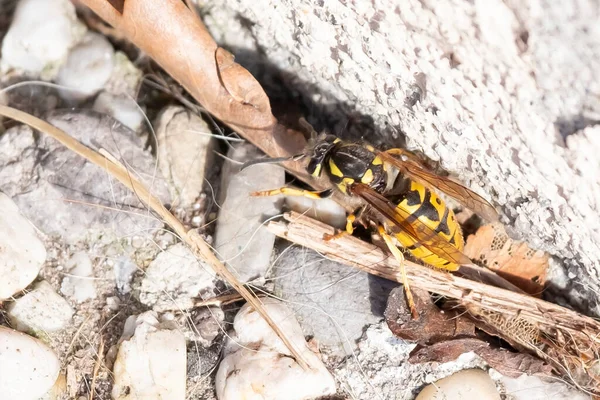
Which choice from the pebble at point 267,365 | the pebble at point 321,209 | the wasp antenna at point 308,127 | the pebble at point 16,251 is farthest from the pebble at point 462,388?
the pebble at point 16,251

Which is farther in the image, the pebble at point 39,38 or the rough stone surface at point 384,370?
the pebble at point 39,38

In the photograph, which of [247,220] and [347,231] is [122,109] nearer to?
[247,220]

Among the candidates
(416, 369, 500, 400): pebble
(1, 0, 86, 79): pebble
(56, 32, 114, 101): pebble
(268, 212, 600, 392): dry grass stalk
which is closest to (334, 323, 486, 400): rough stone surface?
→ (416, 369, 500, 400): pebble

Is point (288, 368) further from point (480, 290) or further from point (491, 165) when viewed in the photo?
point (491, 165)

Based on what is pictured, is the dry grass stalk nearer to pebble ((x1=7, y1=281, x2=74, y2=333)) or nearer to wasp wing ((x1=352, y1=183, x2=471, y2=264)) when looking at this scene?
wasp wing ((x1=352, y1=183, x2=471, y2=264))

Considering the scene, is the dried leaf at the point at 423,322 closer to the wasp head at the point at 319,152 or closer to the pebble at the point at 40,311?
the wasp head at the point at 319,152

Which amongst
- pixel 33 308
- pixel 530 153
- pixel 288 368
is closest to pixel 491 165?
pixel 530 153
